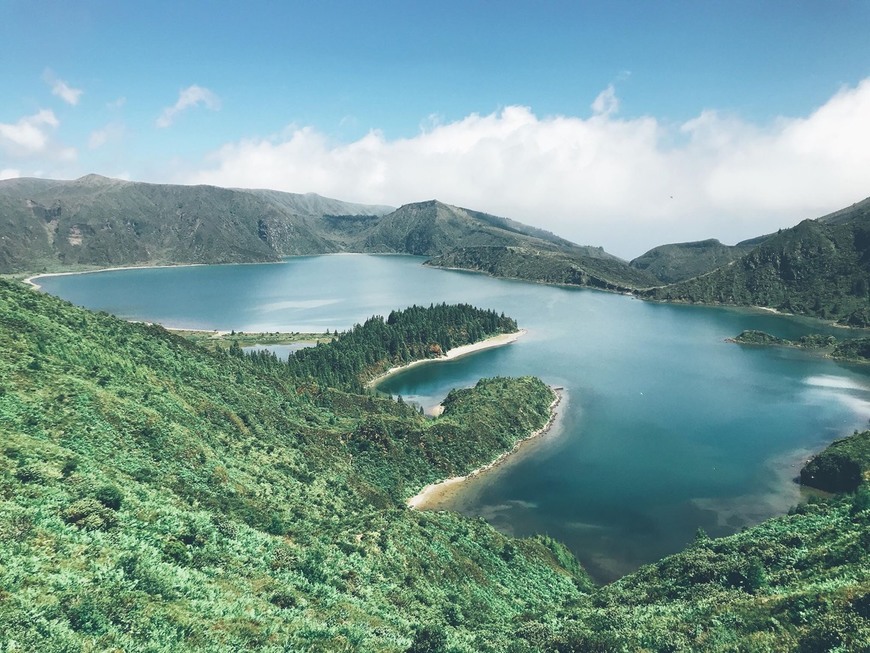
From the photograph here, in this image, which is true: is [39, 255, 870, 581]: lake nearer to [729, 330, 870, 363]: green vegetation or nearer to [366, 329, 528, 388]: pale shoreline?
[366, 329, 528, 388]: pale shoreline

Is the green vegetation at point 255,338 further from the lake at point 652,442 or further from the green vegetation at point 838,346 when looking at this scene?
the green vegetation at point 838,346

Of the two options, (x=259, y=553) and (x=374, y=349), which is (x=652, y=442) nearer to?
(x=374, y=349)

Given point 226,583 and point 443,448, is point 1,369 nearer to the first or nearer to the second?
point 226,583

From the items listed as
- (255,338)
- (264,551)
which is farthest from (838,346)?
(255,338)

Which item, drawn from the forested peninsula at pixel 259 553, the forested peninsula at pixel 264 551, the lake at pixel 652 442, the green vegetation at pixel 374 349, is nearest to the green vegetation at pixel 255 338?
the green vegetation at pixel 374 349

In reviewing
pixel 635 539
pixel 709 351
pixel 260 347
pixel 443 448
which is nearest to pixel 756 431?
pixel 635 539

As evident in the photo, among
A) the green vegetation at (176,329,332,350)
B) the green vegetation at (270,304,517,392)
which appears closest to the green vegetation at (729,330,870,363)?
Answer: the green vegetation at (270,304,517,392)
